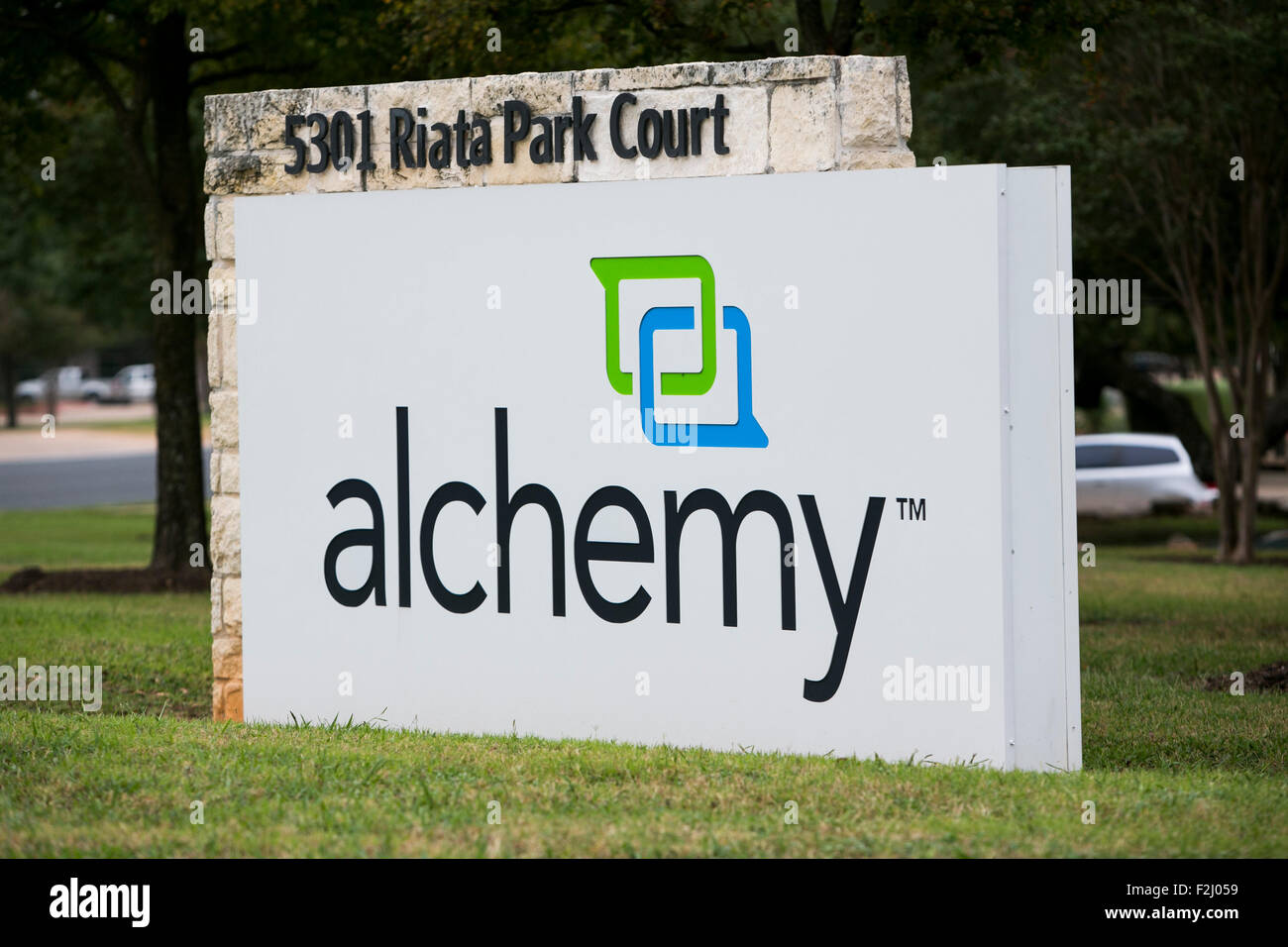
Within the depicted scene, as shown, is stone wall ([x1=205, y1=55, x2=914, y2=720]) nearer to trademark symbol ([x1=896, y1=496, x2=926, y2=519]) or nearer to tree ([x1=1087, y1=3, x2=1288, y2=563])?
trademark symbol ([x1=896, y1=496, x2=926, y2=519])

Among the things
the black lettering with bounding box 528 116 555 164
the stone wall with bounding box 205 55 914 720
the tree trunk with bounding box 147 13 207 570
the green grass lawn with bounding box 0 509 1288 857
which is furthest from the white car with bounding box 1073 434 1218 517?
the black lettering with bounding box 528 116 555 164

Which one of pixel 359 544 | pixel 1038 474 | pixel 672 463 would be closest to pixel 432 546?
pixel 359 544

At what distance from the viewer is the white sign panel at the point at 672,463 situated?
6535mm

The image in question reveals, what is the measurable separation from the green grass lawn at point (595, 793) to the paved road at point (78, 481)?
20723 millimetres

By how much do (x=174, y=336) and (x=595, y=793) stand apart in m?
10.4

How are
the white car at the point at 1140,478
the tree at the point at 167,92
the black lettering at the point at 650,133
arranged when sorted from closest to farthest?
the black lettering at the point at 650,133
the tree at the point at 167,92
the white car at the point at 1140,478

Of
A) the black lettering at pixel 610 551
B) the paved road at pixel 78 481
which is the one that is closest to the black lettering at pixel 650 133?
the black lettering at pixel 610 551

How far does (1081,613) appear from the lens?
13.4 metres

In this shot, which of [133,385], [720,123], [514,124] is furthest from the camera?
[133,385]

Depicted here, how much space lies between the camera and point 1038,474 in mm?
6562

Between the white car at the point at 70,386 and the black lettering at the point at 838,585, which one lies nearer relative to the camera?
the black lettering at the point at 838,585

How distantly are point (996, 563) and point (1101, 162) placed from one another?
12.2 m

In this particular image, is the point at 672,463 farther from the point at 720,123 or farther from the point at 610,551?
the point at 720,123

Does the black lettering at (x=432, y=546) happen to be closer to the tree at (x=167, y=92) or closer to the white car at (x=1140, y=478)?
the tree at (x=167, y=92)
